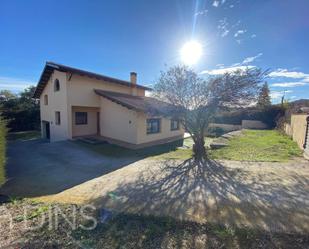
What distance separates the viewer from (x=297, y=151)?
425 inches

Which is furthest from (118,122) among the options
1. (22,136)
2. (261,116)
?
(261,116)

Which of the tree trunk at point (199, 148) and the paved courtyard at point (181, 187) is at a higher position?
the tree trunk at point (199, 148)

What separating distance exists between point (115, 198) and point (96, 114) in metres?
13.2

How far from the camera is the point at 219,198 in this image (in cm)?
522

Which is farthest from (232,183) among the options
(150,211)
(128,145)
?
(128,145)

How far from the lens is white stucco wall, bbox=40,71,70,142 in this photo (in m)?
15.1

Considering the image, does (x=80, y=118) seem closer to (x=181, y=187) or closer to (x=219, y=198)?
(x=181, y=187)

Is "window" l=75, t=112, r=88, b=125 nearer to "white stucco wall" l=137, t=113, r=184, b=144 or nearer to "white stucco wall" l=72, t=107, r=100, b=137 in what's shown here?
"white stucco wall" l=72, t=107, r=100, b=137

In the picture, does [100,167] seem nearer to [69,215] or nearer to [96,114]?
[69,215]

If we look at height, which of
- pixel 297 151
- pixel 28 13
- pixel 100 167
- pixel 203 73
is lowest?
pixel 100 167

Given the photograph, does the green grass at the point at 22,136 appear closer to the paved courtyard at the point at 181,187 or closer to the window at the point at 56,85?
the window at the point at 56,85

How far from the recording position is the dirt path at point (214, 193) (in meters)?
4.23

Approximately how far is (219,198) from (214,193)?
0.37m

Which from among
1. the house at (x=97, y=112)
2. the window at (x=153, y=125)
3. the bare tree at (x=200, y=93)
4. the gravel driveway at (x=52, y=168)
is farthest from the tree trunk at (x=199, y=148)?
the window at (x=153, y=125)
